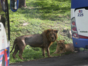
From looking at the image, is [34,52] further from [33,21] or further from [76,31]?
[76,31]

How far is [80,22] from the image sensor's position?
26.5 ft

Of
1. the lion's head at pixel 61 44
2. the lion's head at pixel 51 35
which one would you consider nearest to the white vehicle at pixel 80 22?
the lion's head at pixel 51 35

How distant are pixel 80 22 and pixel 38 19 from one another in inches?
82.2

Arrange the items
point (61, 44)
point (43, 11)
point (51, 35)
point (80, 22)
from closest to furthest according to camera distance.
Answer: point (80, 22)
point (51, 35)
point (43, 11)
point (61, 44)

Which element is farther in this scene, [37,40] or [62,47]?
[62,47]

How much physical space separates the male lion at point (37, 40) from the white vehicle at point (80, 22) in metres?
1.35

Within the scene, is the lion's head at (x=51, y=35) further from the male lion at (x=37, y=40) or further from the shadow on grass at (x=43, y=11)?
the shadow on grass at (x=43, y=11)

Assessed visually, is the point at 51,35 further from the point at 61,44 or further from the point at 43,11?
the point at 43,11

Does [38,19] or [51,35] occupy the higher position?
[38,19]

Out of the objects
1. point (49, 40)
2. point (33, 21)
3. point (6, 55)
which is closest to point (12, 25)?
point (33, 21)

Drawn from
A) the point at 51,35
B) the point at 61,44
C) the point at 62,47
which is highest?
the point at 51,35

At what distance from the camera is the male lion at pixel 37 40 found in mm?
9189

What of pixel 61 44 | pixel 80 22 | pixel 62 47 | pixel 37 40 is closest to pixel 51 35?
pixel 37 40

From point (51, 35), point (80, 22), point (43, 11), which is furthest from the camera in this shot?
point (43, 11)
